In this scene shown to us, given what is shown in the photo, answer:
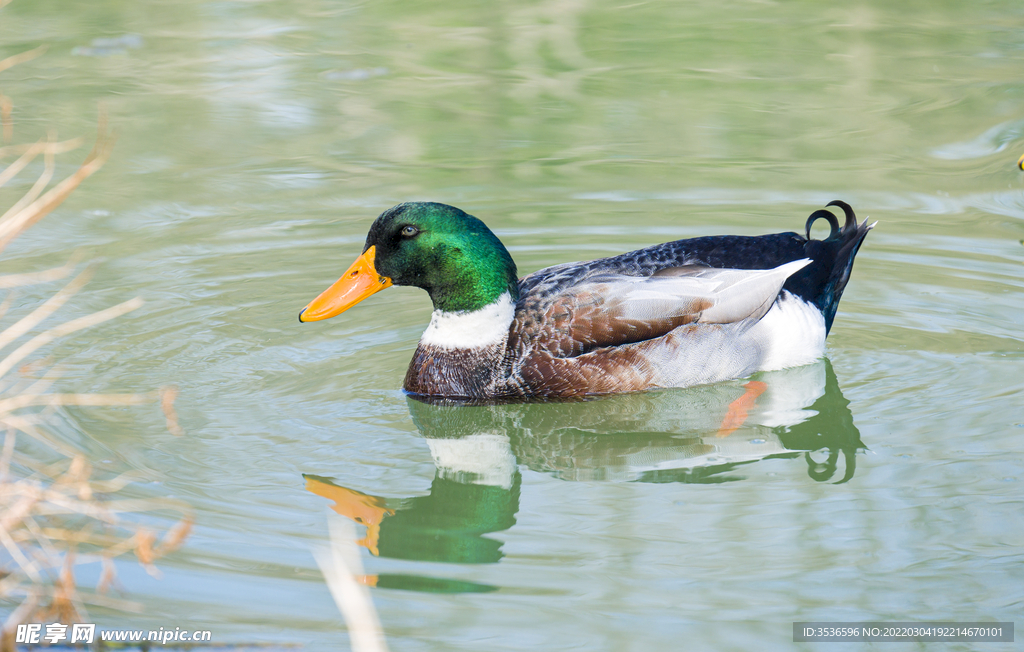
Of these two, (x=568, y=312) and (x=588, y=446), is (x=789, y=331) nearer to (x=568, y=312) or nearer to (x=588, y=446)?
(x=568, y=312)

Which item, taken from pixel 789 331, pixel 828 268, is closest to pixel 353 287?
pixel 789 331

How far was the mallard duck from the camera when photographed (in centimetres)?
554

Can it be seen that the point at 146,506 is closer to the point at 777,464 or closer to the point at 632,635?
the point at 632,635

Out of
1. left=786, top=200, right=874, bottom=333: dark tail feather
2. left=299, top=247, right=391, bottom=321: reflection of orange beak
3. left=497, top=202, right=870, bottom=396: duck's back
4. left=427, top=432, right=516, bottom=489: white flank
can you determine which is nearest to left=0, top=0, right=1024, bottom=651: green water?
left=427, top=432, right=516, bottom=489: white flank

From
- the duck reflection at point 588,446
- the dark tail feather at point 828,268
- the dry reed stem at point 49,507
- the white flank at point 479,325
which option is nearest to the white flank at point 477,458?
the duck reflection at point 588,446

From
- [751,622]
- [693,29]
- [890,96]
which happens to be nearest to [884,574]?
[751,622]

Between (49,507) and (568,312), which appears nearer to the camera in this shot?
(49,507)

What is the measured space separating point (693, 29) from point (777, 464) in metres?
7.64

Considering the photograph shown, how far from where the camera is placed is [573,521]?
14.5 feet

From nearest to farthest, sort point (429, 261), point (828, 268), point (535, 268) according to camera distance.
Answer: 1. point (429, 261)
2. point (828, 268)
3. point (535, 268)

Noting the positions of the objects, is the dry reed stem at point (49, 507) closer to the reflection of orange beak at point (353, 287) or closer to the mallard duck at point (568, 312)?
the reflection of orange beak at point (353, 287)

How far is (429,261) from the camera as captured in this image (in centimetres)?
555

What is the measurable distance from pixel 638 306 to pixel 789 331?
863 mm

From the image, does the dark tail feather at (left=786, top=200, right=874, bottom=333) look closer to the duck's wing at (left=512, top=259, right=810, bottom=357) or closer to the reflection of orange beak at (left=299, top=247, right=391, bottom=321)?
the duck's wing at (left=512, top=259, right=810, bottom=357)
